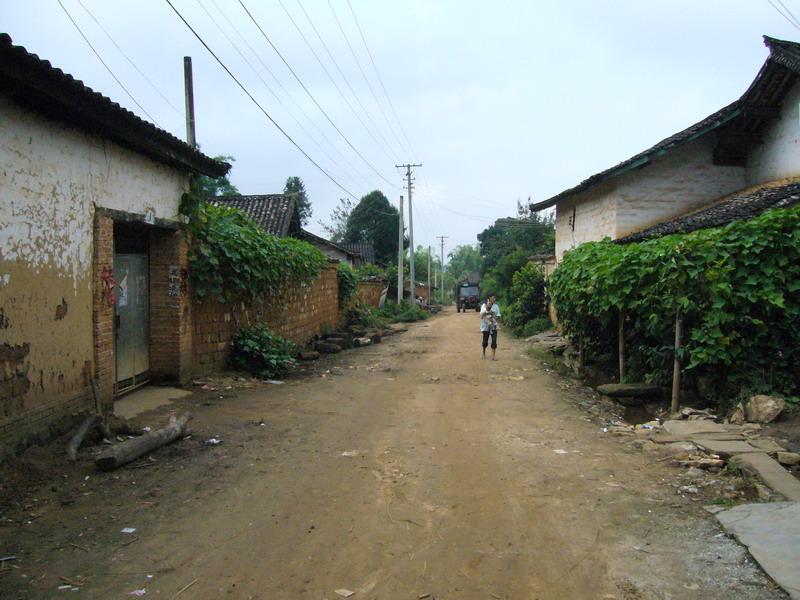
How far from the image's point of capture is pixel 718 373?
7.88 m

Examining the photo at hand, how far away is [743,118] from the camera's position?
1464 cm

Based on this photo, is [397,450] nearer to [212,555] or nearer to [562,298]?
[212,555]

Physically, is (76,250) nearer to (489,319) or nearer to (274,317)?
(274,317)

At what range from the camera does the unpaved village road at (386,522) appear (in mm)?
3527

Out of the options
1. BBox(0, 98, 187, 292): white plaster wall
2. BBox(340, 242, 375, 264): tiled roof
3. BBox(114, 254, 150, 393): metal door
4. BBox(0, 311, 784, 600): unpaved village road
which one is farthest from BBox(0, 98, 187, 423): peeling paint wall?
BBox(340, 242, 375, 264): tiled roof

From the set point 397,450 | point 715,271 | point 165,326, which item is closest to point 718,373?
point 715,271

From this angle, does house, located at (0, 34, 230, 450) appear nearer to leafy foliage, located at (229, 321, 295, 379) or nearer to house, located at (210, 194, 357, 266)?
leafy foliage, located at (229, 321, 295, 379)

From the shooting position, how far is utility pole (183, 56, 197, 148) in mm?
14047

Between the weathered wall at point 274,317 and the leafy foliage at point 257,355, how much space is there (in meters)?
0.18

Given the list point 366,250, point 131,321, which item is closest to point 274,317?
point 131,321

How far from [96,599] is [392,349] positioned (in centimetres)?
1420

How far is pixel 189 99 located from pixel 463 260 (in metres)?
115

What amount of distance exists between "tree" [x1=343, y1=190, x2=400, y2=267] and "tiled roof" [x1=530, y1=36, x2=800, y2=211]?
128 feet

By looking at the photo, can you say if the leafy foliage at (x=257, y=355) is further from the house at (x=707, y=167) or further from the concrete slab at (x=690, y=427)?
the house at (x=707, y=167)
